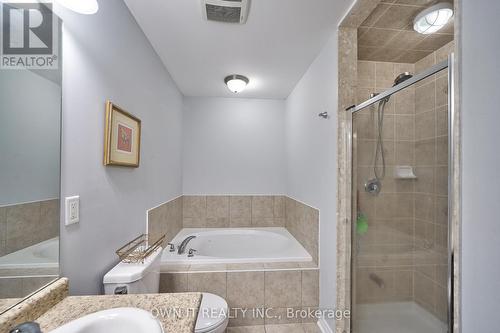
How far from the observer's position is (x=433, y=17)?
1543 millimetres

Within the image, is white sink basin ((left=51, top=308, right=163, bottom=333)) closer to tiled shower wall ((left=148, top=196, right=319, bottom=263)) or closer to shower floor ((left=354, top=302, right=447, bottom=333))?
shower floor ((left=354, top=302, right=447, bottom=333))

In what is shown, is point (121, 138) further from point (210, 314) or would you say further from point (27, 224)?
point (210, 314)

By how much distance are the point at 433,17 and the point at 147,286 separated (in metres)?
2.60

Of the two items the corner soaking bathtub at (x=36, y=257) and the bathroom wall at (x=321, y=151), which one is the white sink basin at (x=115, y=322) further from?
the bathroom wall at (x=321, y=151)

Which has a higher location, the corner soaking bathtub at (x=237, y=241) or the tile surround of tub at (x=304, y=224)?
the tile surround of tub at (x=304, y=224)

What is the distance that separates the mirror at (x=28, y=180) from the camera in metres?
0.73

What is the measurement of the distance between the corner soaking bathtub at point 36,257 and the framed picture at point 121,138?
0.50m

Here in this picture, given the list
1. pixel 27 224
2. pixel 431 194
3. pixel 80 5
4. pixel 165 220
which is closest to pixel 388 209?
pixel 431 194

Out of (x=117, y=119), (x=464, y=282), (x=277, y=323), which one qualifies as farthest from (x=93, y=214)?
(x=277, y=323)

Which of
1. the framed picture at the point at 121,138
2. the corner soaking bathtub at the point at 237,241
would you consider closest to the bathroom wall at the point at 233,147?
the corner soaking bathtub at the point at 237,241

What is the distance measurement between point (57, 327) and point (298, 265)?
1768 mm

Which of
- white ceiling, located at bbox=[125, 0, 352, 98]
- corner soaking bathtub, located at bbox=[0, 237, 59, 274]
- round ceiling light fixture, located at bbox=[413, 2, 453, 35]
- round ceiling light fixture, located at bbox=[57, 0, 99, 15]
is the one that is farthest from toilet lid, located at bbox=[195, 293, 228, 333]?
round ceiling light fixture, located at bbox=[413, 2, 453, 35]

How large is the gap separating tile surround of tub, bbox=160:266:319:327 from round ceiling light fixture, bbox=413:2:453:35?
6.95 ft

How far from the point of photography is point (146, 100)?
1873mm
